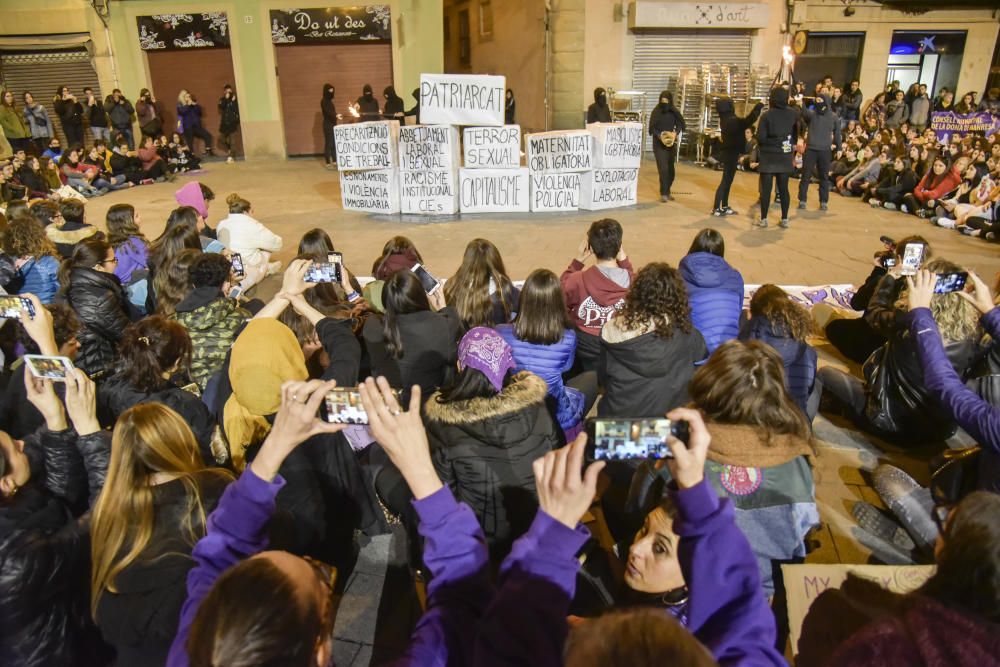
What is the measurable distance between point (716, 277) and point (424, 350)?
86.3 inches

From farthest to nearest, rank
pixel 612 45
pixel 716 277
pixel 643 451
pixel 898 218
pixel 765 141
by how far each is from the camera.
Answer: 1. pixel 612 45
2. pixel 898 218
3. pixel 765 141
4. pixel 716 277
5. pixel 643 451

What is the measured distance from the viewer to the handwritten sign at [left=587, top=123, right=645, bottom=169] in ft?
34.9

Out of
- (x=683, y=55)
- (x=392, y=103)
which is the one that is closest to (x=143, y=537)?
(x=392, y=103)

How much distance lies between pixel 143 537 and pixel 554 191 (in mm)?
9466

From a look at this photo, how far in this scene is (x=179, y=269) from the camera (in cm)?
494

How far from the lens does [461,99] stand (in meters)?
9.95

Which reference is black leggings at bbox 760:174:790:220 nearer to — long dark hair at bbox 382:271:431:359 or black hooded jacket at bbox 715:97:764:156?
black hooded jacket at bbox 715:97:764:156

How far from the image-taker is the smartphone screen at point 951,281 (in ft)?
12.3

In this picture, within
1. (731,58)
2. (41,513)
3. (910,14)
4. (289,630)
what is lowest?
Result: (41,513)

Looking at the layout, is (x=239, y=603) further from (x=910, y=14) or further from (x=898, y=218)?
(x=910, y=14)

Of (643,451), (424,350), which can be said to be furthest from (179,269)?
(643,451)

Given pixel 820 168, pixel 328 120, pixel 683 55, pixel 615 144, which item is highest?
pixel 683 55

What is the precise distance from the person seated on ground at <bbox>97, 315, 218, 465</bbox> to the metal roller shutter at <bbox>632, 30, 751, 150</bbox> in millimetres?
16422

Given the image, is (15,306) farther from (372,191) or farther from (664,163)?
(664,163)
